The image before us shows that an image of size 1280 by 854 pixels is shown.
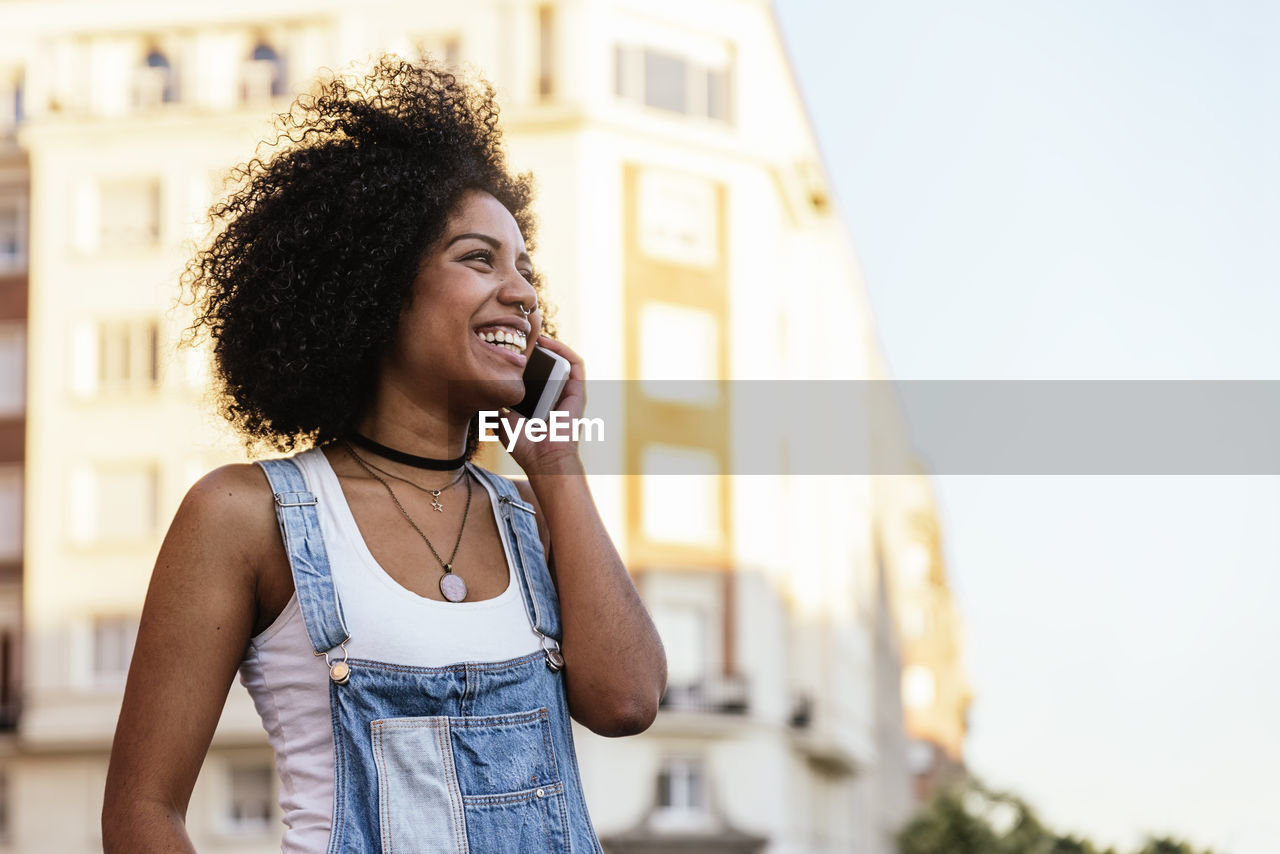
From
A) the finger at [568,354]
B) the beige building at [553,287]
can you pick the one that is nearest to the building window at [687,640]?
the beige building at [553,287]

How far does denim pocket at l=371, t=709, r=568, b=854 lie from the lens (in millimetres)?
2287

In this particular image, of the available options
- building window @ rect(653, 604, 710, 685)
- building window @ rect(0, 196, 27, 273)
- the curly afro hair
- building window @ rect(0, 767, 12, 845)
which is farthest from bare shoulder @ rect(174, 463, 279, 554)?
building window @ rect(0, 196, 27, 273)

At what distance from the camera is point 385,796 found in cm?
229

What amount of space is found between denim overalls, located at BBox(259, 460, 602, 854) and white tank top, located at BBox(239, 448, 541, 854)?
2 cm

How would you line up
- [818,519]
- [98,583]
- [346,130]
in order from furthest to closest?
[818,519] → [98,583] → [346,130]

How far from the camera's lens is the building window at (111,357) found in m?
30.9

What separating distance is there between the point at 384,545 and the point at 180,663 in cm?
33

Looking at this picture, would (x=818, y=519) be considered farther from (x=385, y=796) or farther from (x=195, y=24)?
(x=385, y=796)

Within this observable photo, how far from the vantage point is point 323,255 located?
2721mm

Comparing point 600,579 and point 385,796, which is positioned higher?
point 600,579

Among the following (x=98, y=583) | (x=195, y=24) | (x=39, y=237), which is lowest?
(x=98, y=583)

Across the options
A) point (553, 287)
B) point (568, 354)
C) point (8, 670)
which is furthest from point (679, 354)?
point (568, 354)

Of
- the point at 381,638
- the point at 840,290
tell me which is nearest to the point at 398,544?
the point at 381,638

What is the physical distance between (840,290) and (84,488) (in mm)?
22816
